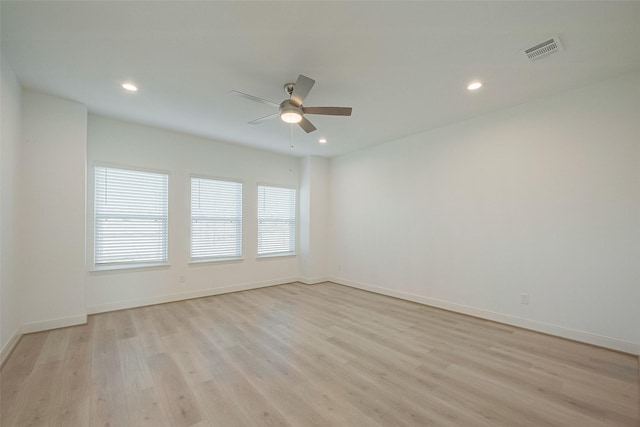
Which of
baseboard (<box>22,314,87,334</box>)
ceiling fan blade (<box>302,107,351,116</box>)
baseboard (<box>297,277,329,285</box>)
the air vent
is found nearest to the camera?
the air vent

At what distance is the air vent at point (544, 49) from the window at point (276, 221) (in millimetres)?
4715

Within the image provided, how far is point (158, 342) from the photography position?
2.97 m

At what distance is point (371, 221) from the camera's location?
5.45 m

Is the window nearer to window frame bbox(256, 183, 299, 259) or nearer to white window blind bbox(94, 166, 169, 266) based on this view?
window frame bbox(256, 183, 299, 259)

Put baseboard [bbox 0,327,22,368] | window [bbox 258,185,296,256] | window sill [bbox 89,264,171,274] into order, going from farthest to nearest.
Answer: window [bbox 258,185,296,256], window sill [bbox 89,264,171,274], baseboard [bbox 0,327,22,368]

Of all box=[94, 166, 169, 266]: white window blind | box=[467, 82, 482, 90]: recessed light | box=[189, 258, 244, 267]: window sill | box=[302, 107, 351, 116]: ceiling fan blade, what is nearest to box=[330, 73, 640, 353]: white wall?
box=[467, 82, 482, 90]: recessed light

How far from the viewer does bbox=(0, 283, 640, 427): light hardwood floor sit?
1851mm

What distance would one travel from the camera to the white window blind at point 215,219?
16.1 ft

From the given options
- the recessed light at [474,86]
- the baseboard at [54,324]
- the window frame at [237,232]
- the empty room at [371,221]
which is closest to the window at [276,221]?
the window frame at [237,232]

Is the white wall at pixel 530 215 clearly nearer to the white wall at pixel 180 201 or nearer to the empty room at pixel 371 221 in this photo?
the empty room at pixel 371 221

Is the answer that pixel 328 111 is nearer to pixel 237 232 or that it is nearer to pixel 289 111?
pixel 289 111

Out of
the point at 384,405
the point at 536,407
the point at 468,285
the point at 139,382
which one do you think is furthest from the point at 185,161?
the point at 536,407

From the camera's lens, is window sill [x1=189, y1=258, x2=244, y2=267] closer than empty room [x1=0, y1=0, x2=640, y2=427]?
No

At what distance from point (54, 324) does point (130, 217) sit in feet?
5.34
